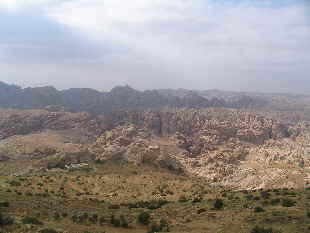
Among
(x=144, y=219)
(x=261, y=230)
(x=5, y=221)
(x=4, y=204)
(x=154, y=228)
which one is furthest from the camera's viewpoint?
(x=4, y=204)

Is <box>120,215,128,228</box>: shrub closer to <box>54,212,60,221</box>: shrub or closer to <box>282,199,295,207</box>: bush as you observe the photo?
<box>54,212,60,221</box>: shrub

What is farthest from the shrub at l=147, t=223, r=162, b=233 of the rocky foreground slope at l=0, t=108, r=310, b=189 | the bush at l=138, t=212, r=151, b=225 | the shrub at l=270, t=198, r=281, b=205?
the rocky foreground slope at l=0, t=108, r=310, b=189

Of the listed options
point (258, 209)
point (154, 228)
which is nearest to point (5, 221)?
point (154, 228)

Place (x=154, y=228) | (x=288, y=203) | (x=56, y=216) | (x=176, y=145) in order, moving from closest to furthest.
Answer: (x=154, y=228), (x=56, y=216), (x=288, y=203), (x=176, y=145)

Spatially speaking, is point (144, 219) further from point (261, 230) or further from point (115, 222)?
point (261, 230)

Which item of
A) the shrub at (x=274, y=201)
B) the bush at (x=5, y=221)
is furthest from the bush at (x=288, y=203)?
the bush at (x=5, y=221)

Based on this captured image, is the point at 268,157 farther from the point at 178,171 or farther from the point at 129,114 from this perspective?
the point at 129,114

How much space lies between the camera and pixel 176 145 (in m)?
146

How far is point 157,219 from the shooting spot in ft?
92.0

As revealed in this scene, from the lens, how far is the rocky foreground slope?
287 feet

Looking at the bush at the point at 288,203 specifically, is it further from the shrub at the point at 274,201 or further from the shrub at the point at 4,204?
the shrub at the point at 4,204

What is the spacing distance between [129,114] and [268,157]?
4081 inches

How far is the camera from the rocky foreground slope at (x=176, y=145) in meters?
87.6

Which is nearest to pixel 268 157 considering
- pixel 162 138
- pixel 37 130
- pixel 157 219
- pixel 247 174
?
pixel 247 174
